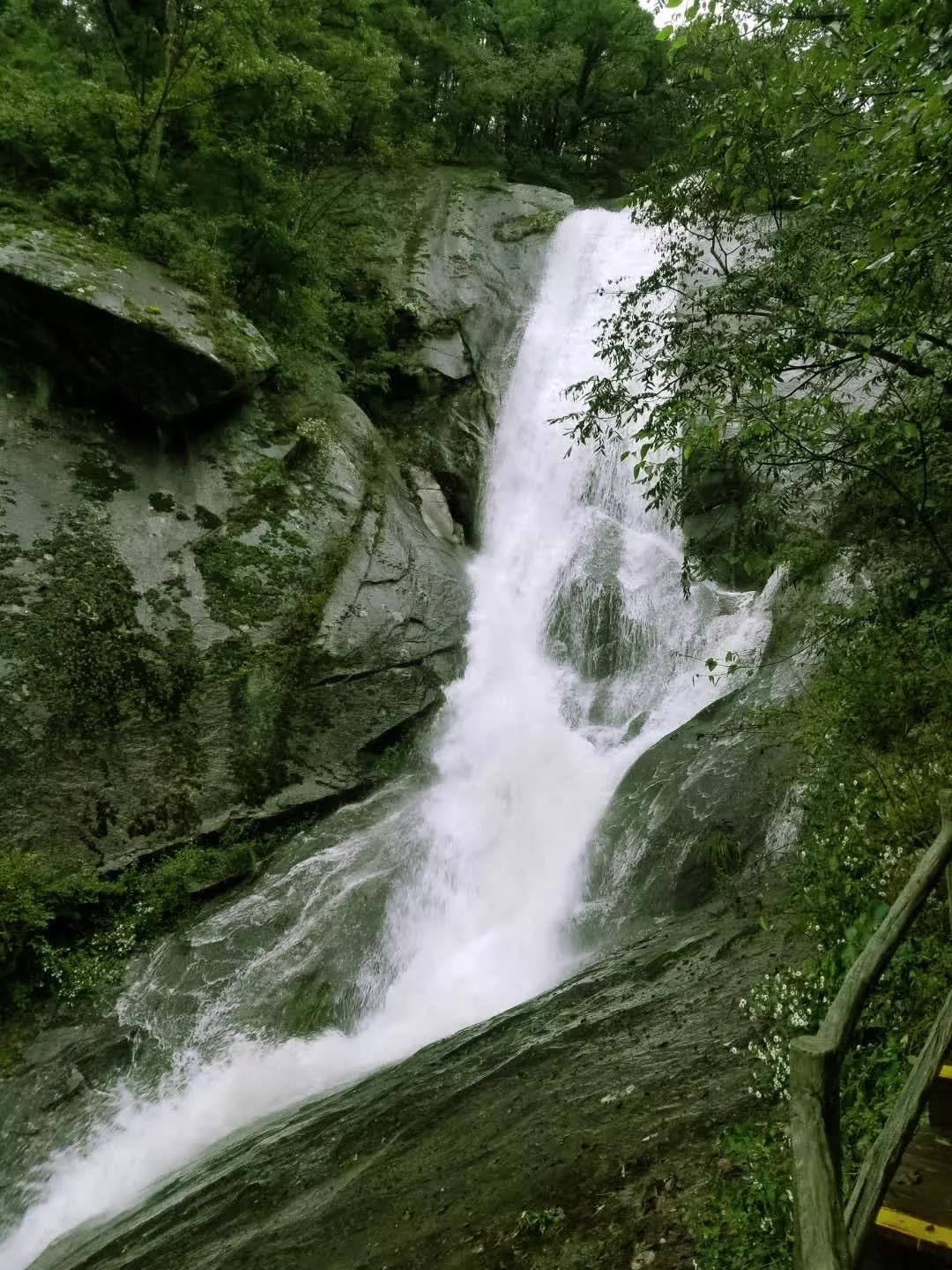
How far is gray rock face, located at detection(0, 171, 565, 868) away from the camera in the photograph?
9328 mm

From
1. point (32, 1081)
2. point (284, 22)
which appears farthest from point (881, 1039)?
point (284, 22)

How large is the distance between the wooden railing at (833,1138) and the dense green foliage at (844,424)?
1051 millimetres

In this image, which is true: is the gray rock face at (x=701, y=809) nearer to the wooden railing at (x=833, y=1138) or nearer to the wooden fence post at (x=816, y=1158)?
the wooden railing at (x=833, y=1138)

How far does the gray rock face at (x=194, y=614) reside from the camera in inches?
367

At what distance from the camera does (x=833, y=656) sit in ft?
23.1

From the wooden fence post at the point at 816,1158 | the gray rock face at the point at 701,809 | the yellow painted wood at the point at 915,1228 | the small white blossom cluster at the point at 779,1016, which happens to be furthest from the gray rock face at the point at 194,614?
the wooden fence post at the point at 816,1158

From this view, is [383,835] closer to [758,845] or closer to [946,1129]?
[758,845]

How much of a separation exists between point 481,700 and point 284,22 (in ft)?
38.9

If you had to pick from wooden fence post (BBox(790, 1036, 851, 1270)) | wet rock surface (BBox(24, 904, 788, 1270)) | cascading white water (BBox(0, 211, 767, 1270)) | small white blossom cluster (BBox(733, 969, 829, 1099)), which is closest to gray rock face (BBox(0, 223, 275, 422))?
cascading white water (BBox(0, 211, 767, 1270))

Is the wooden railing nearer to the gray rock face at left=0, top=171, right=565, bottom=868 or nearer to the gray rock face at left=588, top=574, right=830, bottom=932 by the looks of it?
the gray rock face at left=588, top=574, right=830, bottom=932

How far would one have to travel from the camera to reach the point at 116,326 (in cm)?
1029

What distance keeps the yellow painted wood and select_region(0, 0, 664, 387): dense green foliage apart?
12785mm

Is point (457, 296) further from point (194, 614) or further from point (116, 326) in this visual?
point (194, 614)

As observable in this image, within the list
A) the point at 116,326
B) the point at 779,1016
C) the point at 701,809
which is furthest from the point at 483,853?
the point at 116,326
